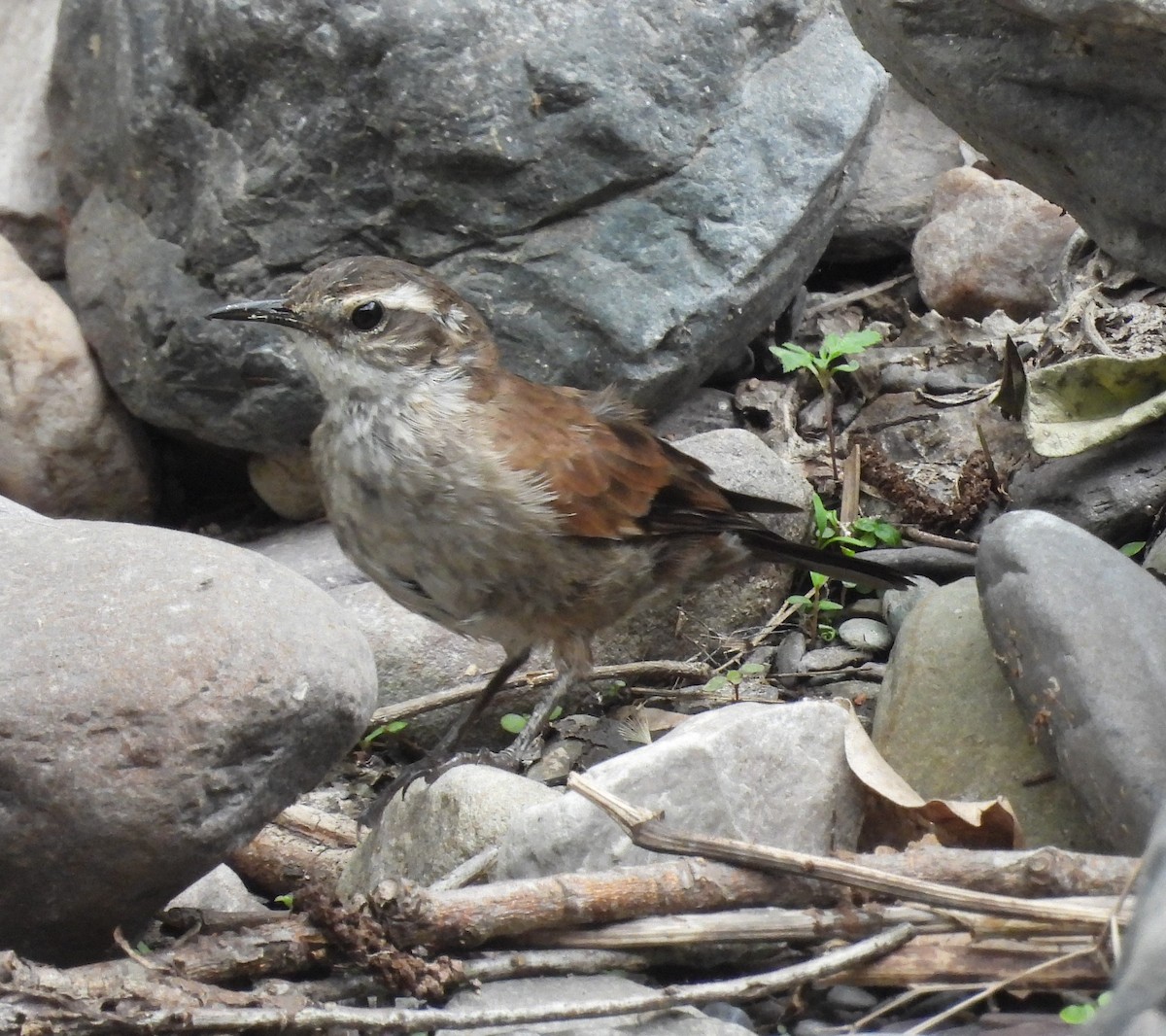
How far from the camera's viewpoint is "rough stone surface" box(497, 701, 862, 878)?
355 centimetres

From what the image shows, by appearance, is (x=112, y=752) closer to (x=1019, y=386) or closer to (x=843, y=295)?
(x=1019, y=386)

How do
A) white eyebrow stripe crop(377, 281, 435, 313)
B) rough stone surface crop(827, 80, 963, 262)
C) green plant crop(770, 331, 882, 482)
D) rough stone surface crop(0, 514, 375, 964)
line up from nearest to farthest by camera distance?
rough stone surface crop(0, 514, 375, 964) → white eyebrow stripe crop(377, 281, 435, 313) → green plant crop(770, 331, 882, 482) → rough stone surface crop(827, 80, 963, 262)

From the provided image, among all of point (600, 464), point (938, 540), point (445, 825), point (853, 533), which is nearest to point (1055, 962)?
point (445, 825)

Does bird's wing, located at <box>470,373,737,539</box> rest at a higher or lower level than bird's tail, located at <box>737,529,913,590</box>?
higher

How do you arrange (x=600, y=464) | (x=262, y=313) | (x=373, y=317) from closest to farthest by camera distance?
(x=262, y=313)
(x=373, y=317)
(x=600, y=464)

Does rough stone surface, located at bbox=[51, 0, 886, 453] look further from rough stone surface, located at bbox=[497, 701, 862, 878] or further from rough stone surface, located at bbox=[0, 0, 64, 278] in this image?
rough stone surface, located at bbox=[497, 701, 862, 878]

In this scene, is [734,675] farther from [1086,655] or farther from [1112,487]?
[1086,655]

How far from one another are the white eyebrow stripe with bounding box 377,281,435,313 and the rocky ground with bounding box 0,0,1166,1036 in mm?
879

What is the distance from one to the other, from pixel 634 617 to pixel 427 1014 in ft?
9.94

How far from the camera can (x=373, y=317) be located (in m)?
4.82

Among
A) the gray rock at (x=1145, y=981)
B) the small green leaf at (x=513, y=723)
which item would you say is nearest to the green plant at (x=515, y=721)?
the small green leaf at (x=513, y=723)

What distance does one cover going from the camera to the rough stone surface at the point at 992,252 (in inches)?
269

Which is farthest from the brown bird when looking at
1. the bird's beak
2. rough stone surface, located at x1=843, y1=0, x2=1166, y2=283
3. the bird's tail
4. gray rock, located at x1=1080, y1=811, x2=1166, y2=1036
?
gray rock, located at x1=1080, y1=811, x2=1166, y2=1036

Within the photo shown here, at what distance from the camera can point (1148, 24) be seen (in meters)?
3.66
